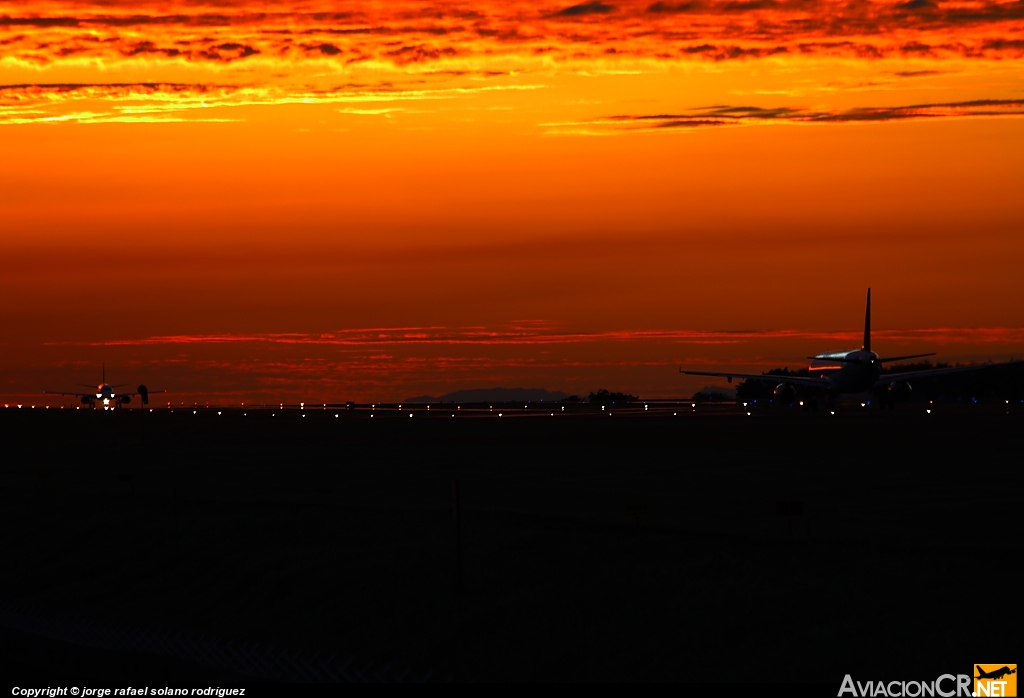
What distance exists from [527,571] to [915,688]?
1085 cm

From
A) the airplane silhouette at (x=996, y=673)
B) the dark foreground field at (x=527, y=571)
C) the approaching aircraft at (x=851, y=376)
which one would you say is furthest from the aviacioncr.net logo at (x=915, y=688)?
the approaching aircraft at (x=851, y=376)

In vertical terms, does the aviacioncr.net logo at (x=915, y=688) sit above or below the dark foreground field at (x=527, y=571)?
below

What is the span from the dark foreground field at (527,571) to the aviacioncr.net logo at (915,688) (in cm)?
36

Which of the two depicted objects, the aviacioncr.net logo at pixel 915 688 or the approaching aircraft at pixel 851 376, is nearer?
the aviacioncr.net logo at pixel 915 688

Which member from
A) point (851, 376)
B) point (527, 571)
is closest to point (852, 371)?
point (851, 376)

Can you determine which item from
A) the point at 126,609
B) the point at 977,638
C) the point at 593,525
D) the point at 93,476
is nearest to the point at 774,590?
the point at 977,638

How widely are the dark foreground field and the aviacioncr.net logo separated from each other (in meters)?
0.36

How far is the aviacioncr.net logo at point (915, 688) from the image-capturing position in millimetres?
18531

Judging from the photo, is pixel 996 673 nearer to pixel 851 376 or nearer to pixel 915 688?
pixel 915 688

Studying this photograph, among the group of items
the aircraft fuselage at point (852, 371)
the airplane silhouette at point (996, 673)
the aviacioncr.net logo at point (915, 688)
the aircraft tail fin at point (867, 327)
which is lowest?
the aviacioncr.net logo at point (915, 688)

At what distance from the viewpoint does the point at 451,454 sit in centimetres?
6638

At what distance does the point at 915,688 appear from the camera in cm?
1877

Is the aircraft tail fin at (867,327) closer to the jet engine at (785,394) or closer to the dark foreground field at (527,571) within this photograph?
the jet engine at (785,394)

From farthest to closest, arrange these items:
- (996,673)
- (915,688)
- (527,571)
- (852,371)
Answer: (852,371) < (527,571) < (996,673) < (915,688)
